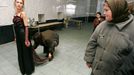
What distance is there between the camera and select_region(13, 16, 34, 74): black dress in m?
2.54

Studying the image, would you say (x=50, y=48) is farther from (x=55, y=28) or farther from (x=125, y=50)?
(x=55, y=28)

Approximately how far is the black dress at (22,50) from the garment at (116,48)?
5.01ft

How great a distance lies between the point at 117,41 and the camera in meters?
1.35

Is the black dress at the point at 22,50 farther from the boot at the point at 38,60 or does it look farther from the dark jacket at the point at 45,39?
the dark jacket at the point at 45,39

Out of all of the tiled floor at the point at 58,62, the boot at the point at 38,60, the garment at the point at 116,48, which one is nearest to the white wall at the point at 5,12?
the tiled floor at the point at 58,62

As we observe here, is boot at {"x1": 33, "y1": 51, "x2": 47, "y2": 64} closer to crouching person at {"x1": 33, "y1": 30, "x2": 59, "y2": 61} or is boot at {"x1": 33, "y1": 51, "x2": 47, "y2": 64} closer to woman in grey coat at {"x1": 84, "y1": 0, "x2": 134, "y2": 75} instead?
crouching person at {"x1": 33, "y1": 30, "x2": 59, "y2": 61}

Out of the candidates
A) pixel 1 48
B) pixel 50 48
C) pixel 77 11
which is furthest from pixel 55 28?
pixel 50 48

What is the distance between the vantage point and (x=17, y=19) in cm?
250

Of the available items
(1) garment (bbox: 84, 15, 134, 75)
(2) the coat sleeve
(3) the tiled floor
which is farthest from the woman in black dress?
(1) garment (bbox: 84, 15, 134, 75)

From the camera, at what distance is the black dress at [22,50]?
254 centimetres

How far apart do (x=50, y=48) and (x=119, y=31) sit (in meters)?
2.26

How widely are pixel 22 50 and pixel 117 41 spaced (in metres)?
1.88

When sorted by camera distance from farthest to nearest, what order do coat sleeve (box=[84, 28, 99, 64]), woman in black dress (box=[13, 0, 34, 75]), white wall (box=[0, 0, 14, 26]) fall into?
white wall (box=[0, 0, 14, 26]), woman in black dress (box=[13, 0, 34, 75]), coat sleeve (box=[84, 28, 99, 64])

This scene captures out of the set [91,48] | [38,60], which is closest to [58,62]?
[38,60]
